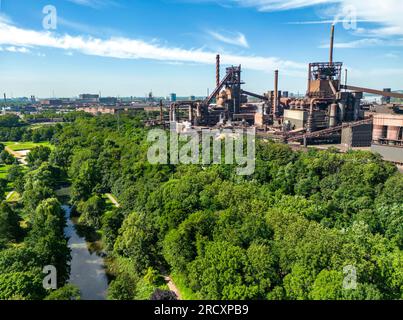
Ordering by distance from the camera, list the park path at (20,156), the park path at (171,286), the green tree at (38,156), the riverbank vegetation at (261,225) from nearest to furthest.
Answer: the riverbank vegetation at (261,225) < the park path at (171,286) < the green tree at (38,156) < the park path at (20,156)

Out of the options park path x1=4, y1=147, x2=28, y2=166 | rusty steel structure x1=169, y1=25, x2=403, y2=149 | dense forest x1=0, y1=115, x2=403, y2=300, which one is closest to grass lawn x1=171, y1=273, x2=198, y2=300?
dense forest x1=0, y1=115, x2=403, y2=300

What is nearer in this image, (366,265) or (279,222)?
(366,265)

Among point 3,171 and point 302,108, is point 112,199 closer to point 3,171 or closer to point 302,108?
point 3,171

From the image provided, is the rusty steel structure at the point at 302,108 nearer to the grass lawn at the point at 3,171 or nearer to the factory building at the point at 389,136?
the factory building at the point at 389,136

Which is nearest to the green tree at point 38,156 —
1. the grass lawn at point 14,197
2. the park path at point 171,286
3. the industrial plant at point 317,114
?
the grass lawn at point 14,197

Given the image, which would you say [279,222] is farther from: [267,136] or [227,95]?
[227,95]
